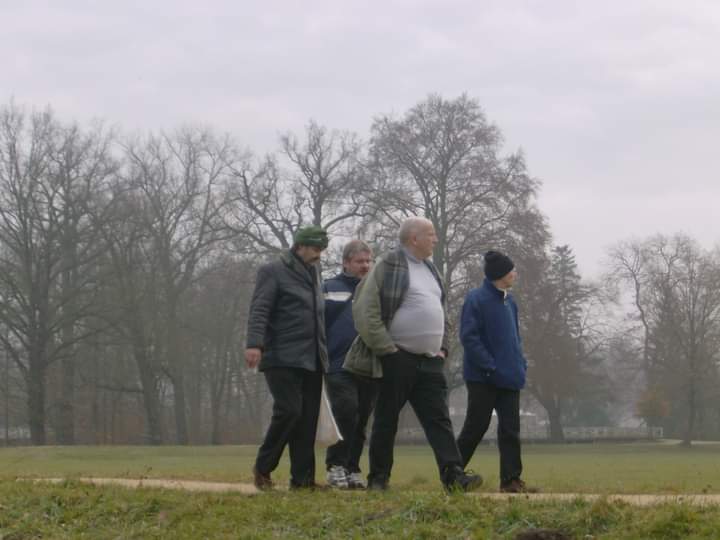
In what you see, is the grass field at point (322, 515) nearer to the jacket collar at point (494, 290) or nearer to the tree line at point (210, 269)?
the jacket collar at point (494, 290)

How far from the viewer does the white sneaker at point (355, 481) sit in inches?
342

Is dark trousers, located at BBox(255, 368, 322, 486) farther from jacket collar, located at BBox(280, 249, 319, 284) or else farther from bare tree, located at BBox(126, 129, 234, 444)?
bare tree, located at BBox(126, 129, 234, 444)

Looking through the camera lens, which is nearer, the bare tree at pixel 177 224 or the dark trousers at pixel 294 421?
the dark trousers at pixel 294 421

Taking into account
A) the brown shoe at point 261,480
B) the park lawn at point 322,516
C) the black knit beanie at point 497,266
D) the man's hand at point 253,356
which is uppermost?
the black knit beanie at point 497,266

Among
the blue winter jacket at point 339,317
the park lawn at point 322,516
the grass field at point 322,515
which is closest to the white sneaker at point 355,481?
the grass field at point 322,515

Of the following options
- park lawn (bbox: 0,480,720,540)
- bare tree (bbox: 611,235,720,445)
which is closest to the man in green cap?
park lawn (bbox: 0,480,720,540)

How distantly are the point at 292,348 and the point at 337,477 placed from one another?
1.24 metres

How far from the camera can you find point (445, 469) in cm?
809

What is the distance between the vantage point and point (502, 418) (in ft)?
28.1

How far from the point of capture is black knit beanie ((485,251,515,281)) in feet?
28.2

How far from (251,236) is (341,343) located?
138ft

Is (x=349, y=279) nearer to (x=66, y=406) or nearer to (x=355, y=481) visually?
(x=355, y=481)

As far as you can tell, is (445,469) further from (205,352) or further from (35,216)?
(205,352)

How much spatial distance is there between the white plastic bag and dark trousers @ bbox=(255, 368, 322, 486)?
42 millimetres
